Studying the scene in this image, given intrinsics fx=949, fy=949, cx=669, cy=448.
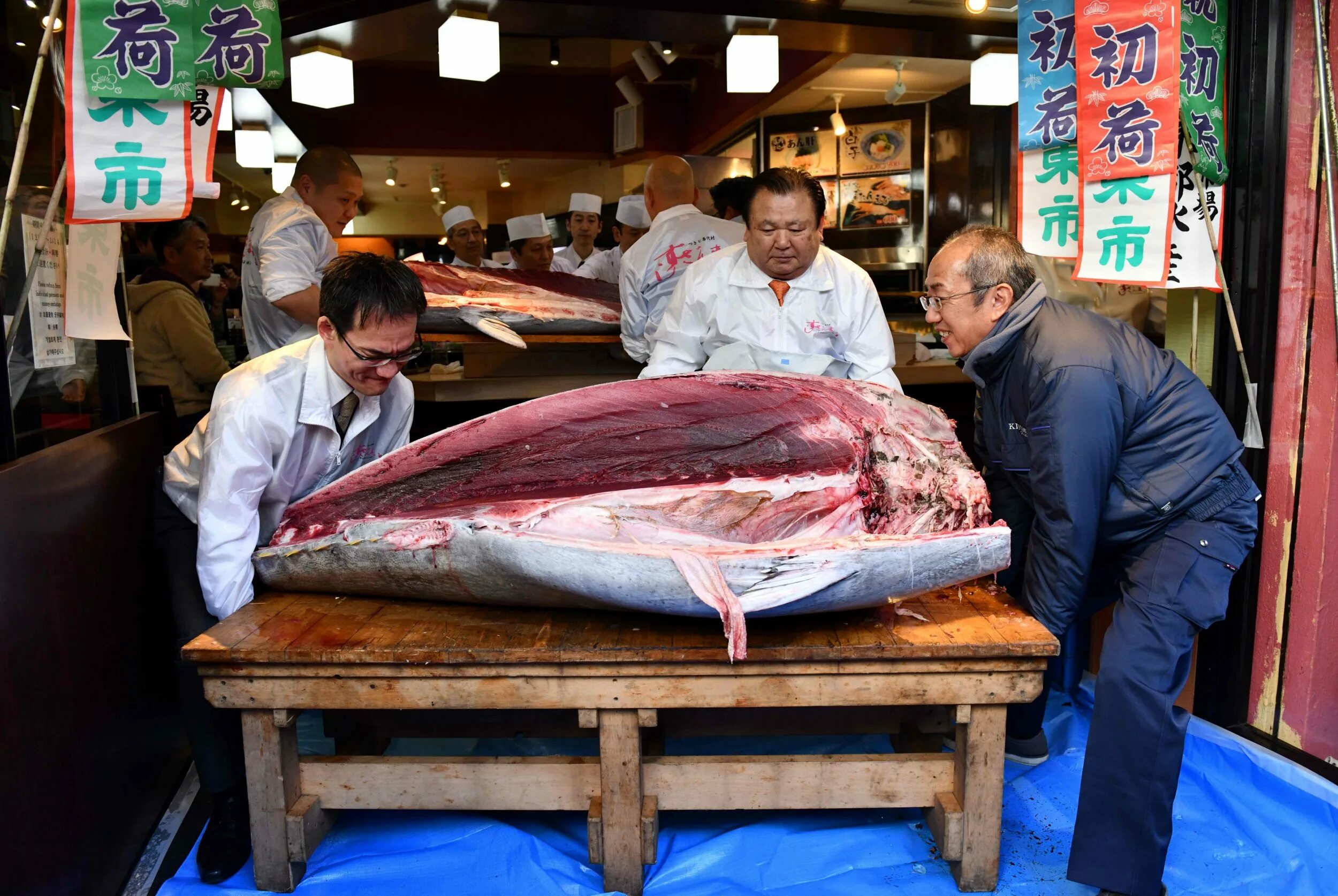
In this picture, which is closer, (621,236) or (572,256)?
(621,236)

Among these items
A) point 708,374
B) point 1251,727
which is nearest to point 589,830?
point 708,374

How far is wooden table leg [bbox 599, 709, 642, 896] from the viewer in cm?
211

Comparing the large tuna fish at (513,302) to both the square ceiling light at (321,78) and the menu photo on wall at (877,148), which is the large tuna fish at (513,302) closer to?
the square ceiling light at (321,78)

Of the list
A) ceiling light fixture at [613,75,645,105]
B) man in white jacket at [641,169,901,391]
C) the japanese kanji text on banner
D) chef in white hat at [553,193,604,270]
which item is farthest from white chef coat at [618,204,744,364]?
ceiling light fixture at [613,75,645,105]

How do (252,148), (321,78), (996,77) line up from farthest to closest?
1. (252,148)
2. (996,77)
3. (321,78)

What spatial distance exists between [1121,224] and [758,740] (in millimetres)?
1906

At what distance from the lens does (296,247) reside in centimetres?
370

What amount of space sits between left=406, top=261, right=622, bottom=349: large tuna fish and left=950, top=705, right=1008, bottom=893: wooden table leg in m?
2.24

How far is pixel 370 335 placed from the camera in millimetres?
2314

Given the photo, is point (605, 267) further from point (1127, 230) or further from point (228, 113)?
point (1127, 230)

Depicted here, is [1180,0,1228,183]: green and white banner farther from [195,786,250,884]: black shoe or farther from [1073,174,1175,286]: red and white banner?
[195,786,250,884]: black shoe

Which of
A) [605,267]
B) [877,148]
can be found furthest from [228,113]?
[877,148]

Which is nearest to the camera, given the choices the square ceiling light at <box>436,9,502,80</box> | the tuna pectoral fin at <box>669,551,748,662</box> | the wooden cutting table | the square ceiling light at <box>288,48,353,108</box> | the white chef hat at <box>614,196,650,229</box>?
the tuna pectoral fin at <box>669,551,748,662</box>

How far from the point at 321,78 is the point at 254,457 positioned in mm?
3968
